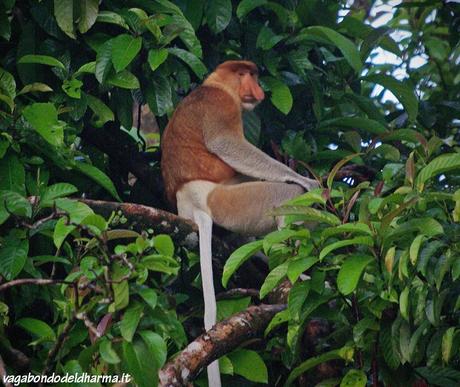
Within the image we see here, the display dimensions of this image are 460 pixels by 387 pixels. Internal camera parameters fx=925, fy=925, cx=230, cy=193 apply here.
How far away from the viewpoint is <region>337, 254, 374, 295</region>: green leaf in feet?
8.66

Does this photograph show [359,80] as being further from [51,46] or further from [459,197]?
[459,197]

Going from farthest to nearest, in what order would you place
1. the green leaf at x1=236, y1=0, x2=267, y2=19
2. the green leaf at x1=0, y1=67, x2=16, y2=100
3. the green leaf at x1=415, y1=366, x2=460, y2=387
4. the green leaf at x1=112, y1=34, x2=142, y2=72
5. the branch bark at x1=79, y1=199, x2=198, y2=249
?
the green leaf at x1=236, y1=0, x2=267, y2=19
the green leaf at x1=112, y1=34, x2=142, y2=72
the green leaf at x1=0, y1=67, x2=16, y2=100
the branch bark at x1=79, y1=199, x2=198, y2=249
the green leaf at x1=415, y1=366, x2=460, y2=387

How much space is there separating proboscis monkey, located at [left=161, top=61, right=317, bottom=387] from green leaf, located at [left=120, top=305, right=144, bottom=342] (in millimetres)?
1490

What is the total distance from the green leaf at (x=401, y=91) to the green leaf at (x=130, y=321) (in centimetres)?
217

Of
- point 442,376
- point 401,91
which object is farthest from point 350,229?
point 401,91

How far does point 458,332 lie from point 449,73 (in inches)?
105

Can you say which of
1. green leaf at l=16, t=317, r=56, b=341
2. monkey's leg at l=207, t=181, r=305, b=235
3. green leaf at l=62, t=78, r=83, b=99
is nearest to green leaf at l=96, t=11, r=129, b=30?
green leaf at l=62, t=78, r=83, b=99

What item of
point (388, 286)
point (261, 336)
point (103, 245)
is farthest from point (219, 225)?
point (103, 245)

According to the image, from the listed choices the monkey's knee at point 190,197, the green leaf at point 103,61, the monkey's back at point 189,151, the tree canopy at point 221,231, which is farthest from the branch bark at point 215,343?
the green leaf at point 103,61

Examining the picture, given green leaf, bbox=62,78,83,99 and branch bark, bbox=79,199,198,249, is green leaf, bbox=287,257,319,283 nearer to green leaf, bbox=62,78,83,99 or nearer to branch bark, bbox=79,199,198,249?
branch bark, bbox=79,199,198,249

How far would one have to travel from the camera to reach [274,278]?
9.40ft

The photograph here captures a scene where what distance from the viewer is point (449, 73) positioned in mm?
5055

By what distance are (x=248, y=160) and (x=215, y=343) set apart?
131cm

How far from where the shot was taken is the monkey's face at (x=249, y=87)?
418cm
